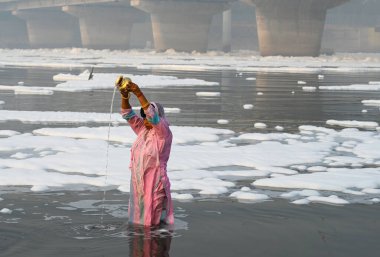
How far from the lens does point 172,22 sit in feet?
270

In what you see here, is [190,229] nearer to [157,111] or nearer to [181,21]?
[157,111]

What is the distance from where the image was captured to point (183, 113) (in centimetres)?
1978

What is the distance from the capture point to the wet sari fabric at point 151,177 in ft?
24.3

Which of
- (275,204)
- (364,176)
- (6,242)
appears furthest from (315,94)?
(6,242)

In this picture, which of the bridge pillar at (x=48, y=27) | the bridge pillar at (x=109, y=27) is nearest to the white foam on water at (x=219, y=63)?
the bridge pillar at (x=109, y=27)

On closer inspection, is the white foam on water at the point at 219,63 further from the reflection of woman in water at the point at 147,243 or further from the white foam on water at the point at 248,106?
the reflection of woman in water at the point at 147,243

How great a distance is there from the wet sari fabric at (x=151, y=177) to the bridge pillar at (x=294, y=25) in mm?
61489

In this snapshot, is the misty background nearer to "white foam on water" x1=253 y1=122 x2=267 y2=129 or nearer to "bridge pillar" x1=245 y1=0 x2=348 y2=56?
"bridge pillar" x1=245 y1=0 x2=348 y2=56

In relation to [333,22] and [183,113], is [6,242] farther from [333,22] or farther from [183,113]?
[333,22]

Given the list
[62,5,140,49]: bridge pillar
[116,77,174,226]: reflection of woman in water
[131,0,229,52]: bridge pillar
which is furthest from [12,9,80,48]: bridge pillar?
[116,77,174,226]: reflection of woman in water

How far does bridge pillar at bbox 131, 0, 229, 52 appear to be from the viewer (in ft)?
264

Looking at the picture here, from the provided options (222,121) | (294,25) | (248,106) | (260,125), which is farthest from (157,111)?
(294,25)

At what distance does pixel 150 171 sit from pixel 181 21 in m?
75.4

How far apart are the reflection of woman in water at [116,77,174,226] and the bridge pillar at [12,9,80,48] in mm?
109739
